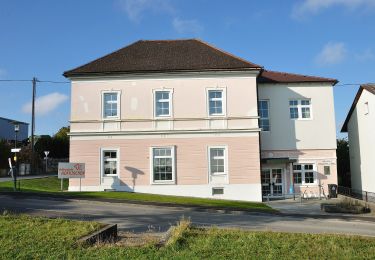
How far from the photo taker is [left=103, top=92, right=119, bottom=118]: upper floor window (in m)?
27.4

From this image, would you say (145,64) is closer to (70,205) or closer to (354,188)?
(70,205)

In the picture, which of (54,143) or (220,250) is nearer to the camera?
(220,250)

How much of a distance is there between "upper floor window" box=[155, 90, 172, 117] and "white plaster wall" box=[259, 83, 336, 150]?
7015 mm

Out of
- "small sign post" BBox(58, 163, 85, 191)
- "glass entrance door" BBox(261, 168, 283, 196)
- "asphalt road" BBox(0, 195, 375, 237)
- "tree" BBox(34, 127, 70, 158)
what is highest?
"tree" BBox(34, 127, 70, 158)

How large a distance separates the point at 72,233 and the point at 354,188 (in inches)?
1091

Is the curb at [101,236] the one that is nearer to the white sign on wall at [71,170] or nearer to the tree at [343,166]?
the white sign on wall at [71,170]

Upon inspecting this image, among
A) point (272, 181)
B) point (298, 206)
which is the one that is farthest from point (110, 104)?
point (298, 206)

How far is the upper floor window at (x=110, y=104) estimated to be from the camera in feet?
89.9

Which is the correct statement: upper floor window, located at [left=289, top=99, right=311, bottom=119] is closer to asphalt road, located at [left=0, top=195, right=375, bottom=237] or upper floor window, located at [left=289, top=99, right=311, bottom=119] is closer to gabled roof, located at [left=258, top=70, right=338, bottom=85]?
gabled roof, located at [left=258, top=70, right=338, bottom=85]

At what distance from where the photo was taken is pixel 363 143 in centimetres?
2997

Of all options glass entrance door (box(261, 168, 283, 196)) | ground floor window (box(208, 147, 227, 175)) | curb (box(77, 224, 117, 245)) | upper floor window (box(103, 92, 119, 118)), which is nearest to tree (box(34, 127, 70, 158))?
upper floor window (box(103, 92, 119, 118))

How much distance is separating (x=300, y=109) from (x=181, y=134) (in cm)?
924

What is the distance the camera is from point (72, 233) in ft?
32.4

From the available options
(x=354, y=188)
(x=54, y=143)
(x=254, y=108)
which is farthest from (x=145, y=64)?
(x=54, y=143)
